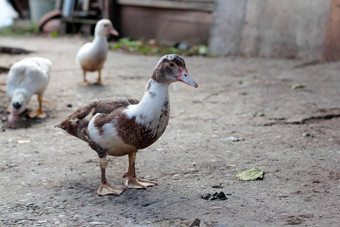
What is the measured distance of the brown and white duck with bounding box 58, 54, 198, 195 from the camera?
2.97 metres

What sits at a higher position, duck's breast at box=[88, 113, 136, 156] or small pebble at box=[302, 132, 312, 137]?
duck's breast at box=[88, 113, 136, 156]

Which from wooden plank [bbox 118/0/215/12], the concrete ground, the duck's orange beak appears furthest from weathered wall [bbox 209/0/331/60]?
the duck's orange beak

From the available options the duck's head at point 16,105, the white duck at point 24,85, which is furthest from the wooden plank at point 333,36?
the duck's head at point 16,105

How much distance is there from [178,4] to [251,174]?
6927mm

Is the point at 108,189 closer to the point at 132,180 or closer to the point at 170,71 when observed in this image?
the point at 132,180

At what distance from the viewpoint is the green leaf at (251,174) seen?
3.38 metres

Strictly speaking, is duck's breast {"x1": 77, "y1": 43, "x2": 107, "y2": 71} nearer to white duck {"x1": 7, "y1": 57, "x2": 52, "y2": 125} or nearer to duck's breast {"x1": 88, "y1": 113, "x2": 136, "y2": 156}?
white duck {"x1": 7, "y1": 57, "x2": 52, "y2": 125}

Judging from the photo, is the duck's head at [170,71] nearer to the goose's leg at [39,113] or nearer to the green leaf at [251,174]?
the green leaf at [251,174]

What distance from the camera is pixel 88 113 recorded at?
3.26 meters

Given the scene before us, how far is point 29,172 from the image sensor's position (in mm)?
3508

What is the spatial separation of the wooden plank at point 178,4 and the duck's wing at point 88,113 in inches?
254

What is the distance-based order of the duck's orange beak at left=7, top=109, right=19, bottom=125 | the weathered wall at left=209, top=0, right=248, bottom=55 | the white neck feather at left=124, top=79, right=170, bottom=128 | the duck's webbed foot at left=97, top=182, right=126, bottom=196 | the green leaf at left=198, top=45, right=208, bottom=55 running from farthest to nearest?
the green leaf at left=198, top=45, right=208, bottom=55 < the weathered wall at left=209, top=0, right=248, bottom=55 < the duck's orange beak at left=7, top=109, right=19, bottom=125 < the duck's webbed foot at left=97, top=182, right=126, bottom=196 < the white neck feather at left=124, top=79, right=170, bottom=128

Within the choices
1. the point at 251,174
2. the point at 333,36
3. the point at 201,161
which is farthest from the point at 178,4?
the point at 251,174

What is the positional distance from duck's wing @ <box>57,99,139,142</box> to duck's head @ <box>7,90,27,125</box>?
1.60 meters
